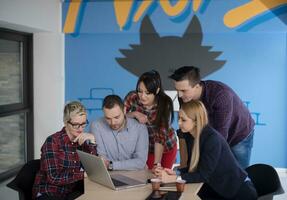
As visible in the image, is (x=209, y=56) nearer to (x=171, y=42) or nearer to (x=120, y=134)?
(x=171, y=42)

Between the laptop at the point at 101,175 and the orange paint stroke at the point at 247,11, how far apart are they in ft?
9.00

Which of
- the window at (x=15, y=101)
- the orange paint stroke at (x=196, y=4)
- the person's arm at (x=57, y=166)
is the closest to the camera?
the person's arm at (x=57, y=166)

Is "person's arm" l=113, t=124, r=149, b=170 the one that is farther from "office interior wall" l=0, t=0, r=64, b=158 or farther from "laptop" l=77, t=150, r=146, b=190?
"office interior wall" l=0, t=0, r=64, b=158

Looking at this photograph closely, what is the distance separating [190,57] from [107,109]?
2.30 m

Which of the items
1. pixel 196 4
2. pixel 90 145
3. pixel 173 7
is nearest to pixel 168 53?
pixel 173 7


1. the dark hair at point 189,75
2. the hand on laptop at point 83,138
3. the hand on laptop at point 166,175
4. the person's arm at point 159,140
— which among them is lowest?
the hand on laptop at point 166,175

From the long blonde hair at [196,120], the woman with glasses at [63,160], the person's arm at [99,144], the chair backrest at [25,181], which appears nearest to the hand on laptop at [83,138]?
the woman with glasses at [63,160]

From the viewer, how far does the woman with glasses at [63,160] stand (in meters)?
2.61

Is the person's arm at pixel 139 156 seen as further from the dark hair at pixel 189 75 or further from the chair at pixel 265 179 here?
the chair at pixel 265 179

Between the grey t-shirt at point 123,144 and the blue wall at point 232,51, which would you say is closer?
the grey t-shirt at point 123,144

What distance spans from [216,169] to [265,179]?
46 cm

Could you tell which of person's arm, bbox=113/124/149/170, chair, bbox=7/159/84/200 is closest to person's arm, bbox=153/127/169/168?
person's arm, bbox=113/124/149/170

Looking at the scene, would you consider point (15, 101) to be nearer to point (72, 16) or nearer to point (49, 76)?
point (49, 76)

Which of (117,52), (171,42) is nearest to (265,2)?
(171,42)
